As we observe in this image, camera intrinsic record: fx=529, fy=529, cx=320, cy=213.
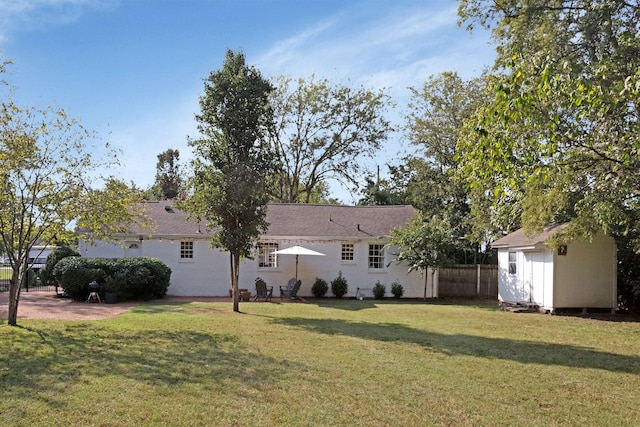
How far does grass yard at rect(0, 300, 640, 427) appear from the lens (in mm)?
5930

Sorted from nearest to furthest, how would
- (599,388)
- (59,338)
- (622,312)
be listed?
(599,388) → (59,338) → (622,312)

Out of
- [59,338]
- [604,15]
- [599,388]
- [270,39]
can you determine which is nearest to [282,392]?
[599,388]

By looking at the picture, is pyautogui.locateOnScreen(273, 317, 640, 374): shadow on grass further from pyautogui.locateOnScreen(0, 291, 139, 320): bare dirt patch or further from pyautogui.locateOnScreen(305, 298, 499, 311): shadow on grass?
pyautogui.locateOnScreen(0, 291, 139, 320): bare dirt patch

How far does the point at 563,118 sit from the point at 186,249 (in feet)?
54.7

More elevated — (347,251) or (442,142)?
(442,142)

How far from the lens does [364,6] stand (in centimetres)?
1162

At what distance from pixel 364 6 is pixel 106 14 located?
5.48m

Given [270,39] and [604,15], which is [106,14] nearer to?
[270,39]

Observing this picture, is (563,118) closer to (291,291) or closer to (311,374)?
(311,374)

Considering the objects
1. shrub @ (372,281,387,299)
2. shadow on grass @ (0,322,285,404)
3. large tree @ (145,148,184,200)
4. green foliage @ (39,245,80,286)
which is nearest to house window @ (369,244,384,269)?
shrub @ (372,281,387,299)

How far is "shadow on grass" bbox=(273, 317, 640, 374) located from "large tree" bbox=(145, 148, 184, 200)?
137 feet

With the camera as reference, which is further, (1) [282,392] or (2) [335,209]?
(2) [335,209]

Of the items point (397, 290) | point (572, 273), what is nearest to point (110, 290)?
point (397, 290)

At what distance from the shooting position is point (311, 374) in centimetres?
783
